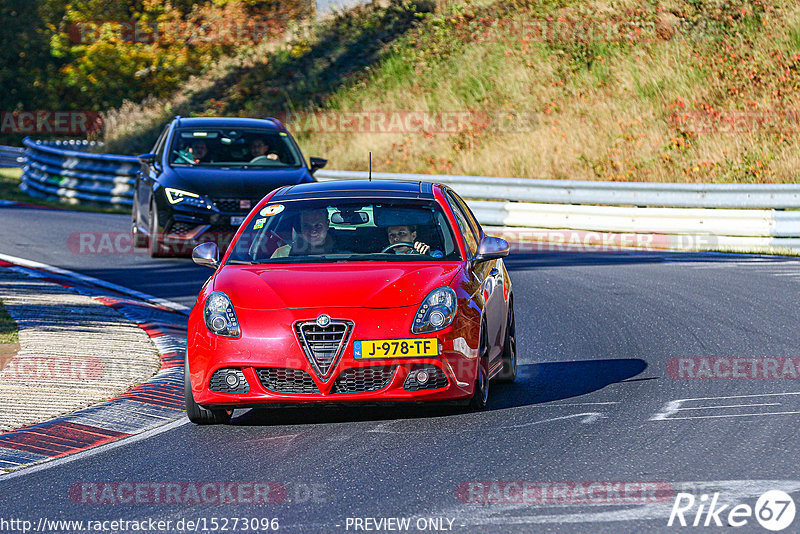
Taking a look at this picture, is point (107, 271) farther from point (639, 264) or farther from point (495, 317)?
point (495, 317)

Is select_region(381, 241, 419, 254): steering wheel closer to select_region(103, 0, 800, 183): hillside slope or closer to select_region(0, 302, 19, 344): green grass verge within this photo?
select_region(0, 302, 19, 344): green grass verge

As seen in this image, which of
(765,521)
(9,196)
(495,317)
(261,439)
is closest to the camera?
(765,521)

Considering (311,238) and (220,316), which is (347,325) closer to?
(220,316)

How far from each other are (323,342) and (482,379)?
1.13 m

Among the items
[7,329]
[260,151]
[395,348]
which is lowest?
[7,329]

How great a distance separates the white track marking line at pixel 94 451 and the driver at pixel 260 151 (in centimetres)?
946

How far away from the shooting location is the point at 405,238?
885 cm

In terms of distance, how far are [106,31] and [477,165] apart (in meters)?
24.3

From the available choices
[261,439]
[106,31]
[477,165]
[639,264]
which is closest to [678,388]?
[261,439]

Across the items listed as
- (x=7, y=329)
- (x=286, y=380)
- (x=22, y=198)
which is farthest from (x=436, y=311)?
(x=22, y=198)

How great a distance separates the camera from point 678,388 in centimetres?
888

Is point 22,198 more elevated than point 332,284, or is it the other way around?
point 22,198

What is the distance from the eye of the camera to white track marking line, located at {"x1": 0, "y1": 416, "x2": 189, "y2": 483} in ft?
22.7

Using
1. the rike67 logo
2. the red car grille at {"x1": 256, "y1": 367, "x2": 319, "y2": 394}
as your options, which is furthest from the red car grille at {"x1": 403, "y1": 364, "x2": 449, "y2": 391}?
the rike67 logo
